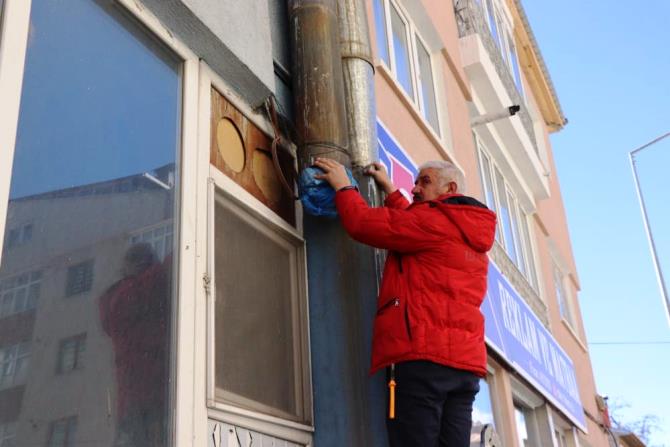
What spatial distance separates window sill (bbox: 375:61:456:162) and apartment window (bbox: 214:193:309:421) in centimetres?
254

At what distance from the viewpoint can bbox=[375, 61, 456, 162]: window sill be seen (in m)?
6.39

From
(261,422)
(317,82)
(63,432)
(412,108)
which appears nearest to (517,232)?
(412,108)

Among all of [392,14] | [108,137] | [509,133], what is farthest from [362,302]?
[509,133]

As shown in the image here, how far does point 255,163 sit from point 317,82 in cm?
58

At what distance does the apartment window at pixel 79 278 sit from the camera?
8.72 feet

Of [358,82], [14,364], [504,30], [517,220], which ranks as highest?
[504,30]

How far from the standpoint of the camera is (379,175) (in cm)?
431

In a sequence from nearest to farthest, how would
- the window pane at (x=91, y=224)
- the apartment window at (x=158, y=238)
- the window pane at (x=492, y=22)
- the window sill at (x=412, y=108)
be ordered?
the window pane at (x=91, y=224) → the apartment window at (x=158, y=238) → the window sill at (x=412, y=108) → the window pane at (x=492, y=22)

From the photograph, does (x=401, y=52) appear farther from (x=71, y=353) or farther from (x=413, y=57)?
(x=71, y=353)

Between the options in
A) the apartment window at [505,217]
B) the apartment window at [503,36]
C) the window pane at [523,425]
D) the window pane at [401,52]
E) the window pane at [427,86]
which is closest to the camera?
the window pane at [401,52]

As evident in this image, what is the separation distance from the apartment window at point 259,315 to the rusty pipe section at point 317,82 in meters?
0.49

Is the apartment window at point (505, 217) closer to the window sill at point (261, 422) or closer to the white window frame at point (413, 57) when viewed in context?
the white window frame at point (413, 57)

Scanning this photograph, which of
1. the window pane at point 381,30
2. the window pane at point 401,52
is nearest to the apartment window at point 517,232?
the window pane at point 401,52

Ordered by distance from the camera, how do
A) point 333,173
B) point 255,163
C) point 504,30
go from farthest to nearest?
point 504,30 < point 255,163 < point 333,173
